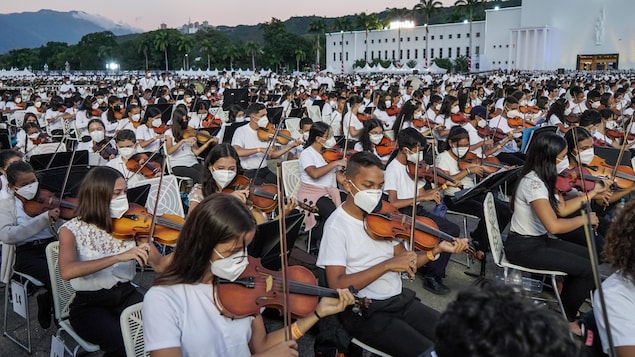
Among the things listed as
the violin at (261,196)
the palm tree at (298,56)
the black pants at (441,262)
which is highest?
the palm tree at (298,56)

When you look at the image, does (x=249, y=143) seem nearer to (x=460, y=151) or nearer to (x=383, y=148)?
(x=383, y=148)

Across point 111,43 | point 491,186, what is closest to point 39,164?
point 491,186

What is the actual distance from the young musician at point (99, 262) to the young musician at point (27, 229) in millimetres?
792

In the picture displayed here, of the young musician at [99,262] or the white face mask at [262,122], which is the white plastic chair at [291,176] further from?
the young musician at [99,262]

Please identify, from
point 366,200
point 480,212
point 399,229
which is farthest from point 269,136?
point 366,200

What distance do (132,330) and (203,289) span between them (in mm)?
566

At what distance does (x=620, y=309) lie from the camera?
211cm

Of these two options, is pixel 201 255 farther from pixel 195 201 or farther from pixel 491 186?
pixel 491 186

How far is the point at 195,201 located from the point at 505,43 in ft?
242

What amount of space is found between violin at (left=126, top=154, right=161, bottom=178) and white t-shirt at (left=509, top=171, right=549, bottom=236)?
402 centimetres

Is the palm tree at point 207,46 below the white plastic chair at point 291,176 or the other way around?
the other way around

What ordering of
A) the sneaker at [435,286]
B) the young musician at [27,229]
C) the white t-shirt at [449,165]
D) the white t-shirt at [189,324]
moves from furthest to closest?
the white t-shirt at [449,165], the sneaker at [435,286], the young musician at [27,229], the white t-shirt at [189,324]

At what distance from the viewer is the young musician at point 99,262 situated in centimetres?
278

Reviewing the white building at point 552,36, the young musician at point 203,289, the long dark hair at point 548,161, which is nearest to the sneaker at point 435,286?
the long dark hair at point 548,161
